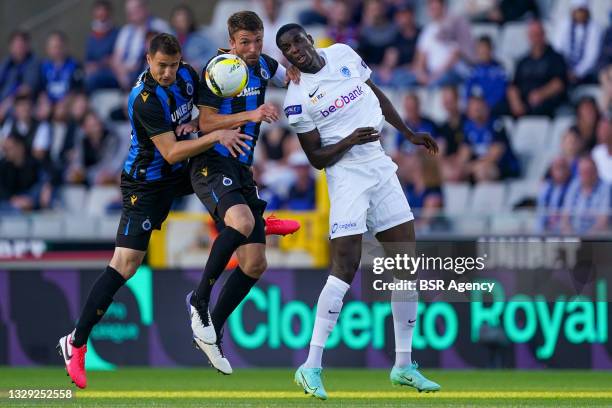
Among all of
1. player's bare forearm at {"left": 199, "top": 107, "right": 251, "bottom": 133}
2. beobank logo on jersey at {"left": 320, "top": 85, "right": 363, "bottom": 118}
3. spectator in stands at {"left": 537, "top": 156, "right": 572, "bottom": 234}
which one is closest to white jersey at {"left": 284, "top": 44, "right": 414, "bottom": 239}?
beobank logo on jersey at {"left": 320, "top": 85, "right": 363, "bottom": 118}

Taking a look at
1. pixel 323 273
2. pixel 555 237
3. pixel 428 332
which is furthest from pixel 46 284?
pixel 555 237

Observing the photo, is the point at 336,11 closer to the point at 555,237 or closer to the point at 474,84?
the point at 474,84

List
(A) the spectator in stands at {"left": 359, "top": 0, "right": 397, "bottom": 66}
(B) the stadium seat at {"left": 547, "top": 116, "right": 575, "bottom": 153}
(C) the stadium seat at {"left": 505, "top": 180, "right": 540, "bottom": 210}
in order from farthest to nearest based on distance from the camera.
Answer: (A) the spectator in stands at {"left": 359, "top": 0, "right": 397, "bottom": 66}, (B) the stadium seat at {"left": 547, "top": 116, "right": 575, "bottom": 153}, (C) the stadium seat at {"left": 505, "top": 180, "right": 540, "bottom": 210}

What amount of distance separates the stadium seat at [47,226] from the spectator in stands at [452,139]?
4.49 meters

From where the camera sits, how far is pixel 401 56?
17922mm

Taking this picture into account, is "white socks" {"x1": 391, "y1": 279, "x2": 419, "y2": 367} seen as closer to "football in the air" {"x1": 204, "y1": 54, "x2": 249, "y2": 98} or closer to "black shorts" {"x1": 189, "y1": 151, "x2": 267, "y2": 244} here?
"black shorts" {"x1": 189, "y1": 151, "x2": 267, "y2": 244}

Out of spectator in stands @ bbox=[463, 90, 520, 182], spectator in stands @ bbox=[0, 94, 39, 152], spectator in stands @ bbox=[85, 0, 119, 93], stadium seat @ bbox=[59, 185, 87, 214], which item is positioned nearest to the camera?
spectator in stands @ bbox=[463, 90, 520, 182]

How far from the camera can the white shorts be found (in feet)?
32.5

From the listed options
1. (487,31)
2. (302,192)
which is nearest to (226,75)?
(302,192)

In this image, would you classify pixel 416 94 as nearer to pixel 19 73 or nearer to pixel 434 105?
pixel 434 105

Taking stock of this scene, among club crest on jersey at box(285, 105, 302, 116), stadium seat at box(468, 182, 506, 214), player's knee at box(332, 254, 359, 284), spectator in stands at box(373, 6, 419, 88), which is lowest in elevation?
player's knee at box(332, 254, 359, 284)

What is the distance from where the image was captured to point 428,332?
13.6m

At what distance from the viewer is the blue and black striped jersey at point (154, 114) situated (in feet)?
32.1

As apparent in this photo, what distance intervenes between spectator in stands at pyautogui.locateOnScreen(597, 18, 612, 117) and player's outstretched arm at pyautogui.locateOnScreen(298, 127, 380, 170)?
696 centimetres
